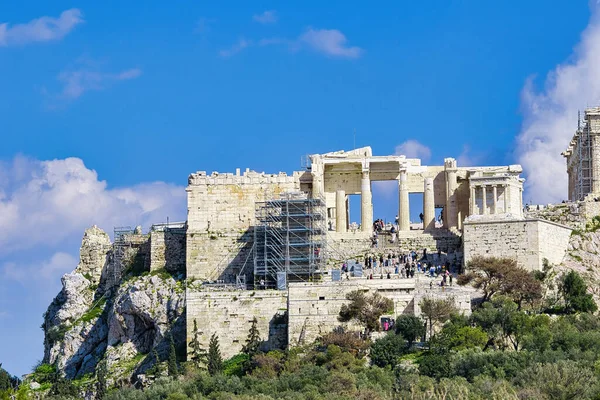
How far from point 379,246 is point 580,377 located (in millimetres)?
25804

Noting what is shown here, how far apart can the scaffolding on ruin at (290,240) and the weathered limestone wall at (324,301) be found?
16.0ft

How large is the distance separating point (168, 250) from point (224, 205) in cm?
479

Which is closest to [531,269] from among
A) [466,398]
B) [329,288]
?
[329,288]

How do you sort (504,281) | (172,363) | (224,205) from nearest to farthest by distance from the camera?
(172,363) → (504,281) → (224,205)

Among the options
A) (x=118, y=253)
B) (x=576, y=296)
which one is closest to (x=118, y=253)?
(x=118, y=253)

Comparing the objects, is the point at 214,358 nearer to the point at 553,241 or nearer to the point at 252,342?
the point at 252,342

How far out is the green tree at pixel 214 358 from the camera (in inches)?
3824

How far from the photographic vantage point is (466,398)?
85812 millimetres

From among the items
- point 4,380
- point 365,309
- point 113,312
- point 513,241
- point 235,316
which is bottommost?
point 4,380

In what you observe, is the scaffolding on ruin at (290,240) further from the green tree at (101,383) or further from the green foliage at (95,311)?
the green foliage at (95,311)

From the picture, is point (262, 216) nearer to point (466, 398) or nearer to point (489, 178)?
point (489, 178)

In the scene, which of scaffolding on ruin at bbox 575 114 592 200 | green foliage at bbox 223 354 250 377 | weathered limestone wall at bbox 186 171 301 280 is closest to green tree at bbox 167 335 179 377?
green foliage at bbox 223 354 250 377

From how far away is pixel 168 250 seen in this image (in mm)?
113750

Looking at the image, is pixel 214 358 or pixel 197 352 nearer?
pixel 214 358
